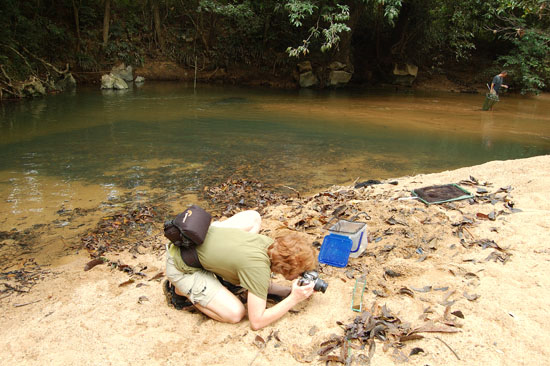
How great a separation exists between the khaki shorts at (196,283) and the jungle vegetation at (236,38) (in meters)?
15.3

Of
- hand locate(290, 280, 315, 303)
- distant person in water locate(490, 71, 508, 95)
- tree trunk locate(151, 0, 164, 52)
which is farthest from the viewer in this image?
tree trunk locate(151, 0, 164, 52)

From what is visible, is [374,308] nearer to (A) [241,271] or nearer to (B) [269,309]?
(B) [269,309]

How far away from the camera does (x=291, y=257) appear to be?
247 centimetres

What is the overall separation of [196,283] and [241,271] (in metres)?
0.39

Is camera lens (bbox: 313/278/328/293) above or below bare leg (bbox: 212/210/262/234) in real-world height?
below

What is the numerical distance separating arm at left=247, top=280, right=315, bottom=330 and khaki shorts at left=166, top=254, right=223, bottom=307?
31cm

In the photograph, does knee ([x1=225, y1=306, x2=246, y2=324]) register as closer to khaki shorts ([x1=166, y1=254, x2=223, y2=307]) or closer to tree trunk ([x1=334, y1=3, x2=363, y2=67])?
khaki shorts ([x1=166, y1=254, x2=223, y2=307])

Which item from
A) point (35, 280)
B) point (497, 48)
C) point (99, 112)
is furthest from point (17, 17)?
point (497, 48)

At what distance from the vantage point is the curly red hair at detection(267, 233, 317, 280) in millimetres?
2469

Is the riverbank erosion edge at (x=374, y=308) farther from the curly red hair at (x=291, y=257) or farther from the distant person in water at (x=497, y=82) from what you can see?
the distant person in water at (x=497, y=82)

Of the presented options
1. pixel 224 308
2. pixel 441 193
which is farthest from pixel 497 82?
pixel 224 308

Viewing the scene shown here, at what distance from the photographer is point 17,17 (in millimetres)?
15414

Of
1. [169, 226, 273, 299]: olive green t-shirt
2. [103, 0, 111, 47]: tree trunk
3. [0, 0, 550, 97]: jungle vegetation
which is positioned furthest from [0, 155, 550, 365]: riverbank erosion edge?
[103, 0, 111, 47]: tree trunk

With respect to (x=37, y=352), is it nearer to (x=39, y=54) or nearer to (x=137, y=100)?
(x=137, y=100)
